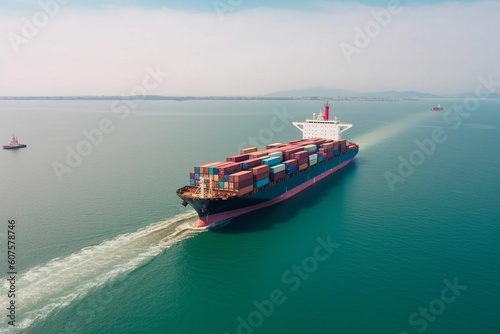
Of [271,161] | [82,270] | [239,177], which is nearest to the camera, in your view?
[82,270]

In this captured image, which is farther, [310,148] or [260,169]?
[310,148]

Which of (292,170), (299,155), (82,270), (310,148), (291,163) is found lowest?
(82,270)

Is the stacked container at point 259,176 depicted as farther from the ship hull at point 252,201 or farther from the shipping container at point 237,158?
the shipping container at point 237,158

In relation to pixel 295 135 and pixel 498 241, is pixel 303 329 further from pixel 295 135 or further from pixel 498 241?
pixel 295 135

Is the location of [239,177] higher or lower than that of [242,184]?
higher

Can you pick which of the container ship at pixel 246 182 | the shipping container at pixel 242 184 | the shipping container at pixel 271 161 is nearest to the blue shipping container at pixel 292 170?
the container ship at pixel 246 182

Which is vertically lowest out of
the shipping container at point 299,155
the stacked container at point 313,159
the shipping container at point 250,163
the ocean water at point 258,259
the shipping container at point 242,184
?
the ocean water at point 258,259

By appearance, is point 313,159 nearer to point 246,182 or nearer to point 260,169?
point 260,169

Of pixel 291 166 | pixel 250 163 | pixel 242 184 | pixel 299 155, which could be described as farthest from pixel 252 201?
pixel 299 155
